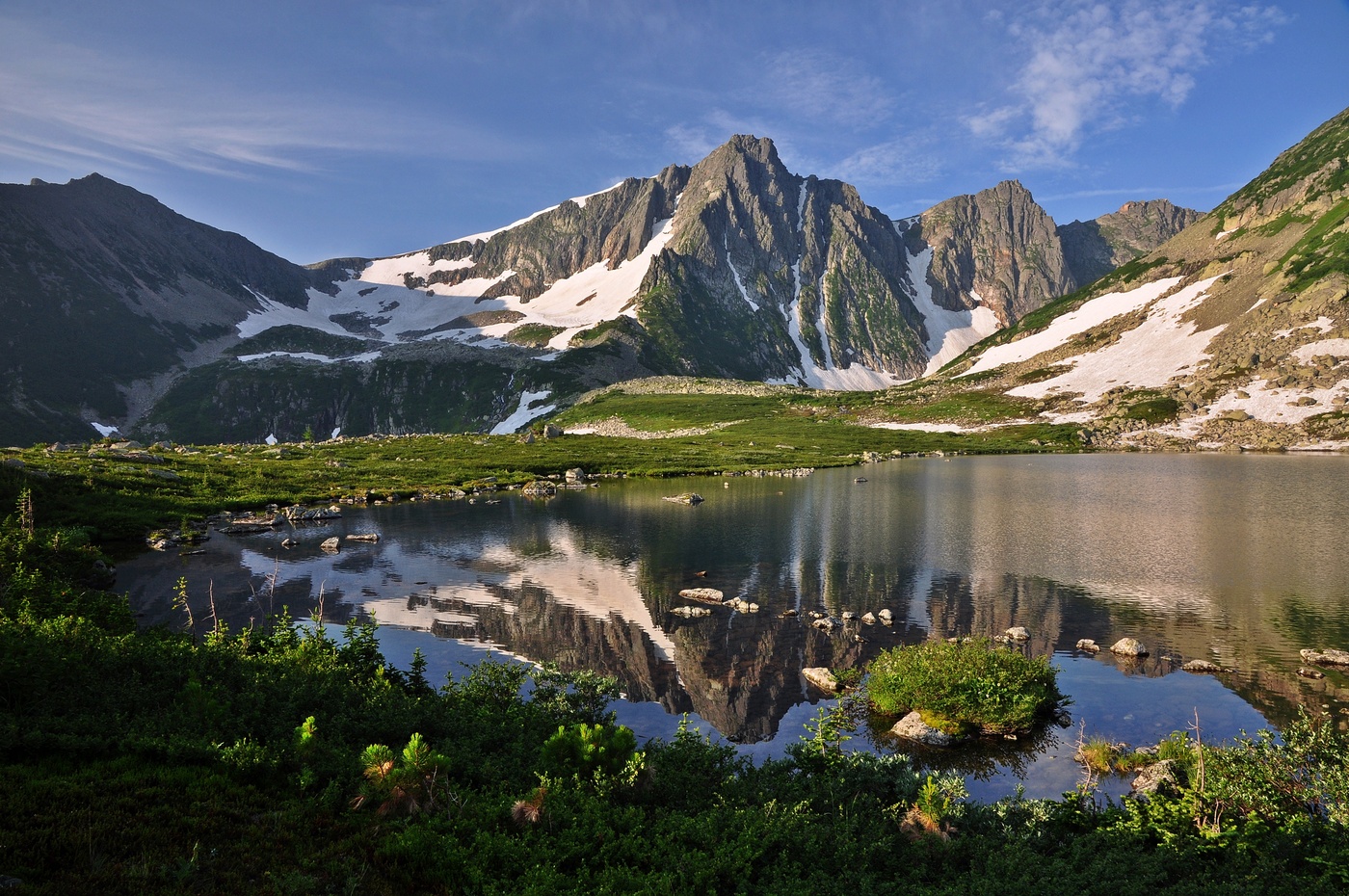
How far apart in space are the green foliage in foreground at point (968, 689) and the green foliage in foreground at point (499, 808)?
5369 mm

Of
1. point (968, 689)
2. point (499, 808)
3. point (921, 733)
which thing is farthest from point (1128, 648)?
point (499, 808)

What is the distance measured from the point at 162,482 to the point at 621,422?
129524mm

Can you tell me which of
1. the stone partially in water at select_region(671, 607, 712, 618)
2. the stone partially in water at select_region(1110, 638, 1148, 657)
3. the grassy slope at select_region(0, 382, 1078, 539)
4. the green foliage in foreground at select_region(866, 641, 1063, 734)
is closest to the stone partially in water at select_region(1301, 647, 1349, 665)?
the stone partially in water at select_region(1110, 638, 1148, 657)

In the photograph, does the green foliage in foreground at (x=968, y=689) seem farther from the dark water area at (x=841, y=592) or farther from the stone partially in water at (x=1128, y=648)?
the stone partially in water at (x=1128, y=648)

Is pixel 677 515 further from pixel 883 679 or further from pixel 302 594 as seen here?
pixel 883 679

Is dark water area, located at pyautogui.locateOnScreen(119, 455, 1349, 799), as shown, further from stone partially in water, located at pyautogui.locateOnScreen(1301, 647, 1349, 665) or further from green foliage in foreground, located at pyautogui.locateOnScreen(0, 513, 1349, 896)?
green foliage in foreground, located at pyautogui.locateOnScreen(0, 513, 1349, 896)

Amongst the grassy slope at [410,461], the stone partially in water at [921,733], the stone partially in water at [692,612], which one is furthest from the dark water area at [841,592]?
the grassy slope at [410,461]

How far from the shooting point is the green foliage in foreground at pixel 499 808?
10.0 meters

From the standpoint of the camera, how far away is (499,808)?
12.0 m

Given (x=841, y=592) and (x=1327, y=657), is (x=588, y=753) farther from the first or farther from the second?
(x=1327, y=657)

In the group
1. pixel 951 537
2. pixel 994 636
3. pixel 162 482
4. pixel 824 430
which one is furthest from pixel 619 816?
pixel 824 430

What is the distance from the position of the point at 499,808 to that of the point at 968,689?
16.1m

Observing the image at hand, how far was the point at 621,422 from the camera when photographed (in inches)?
7638

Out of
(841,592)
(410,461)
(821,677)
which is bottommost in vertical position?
(821,677)
